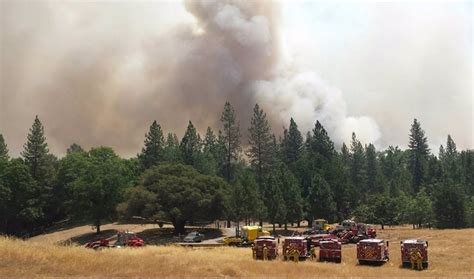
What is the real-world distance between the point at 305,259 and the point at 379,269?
6903 mm

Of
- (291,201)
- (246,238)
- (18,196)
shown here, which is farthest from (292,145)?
(246,238)

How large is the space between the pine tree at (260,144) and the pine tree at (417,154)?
52.0 metres

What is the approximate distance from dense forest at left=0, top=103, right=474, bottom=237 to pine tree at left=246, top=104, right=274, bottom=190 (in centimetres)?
30

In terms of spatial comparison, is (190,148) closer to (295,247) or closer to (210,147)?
(210,147)

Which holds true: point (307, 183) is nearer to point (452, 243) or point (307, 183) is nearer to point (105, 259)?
point (452, 243)

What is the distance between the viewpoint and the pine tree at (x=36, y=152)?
113 meters

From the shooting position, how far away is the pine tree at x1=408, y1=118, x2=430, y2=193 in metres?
160

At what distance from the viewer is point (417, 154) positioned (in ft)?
553

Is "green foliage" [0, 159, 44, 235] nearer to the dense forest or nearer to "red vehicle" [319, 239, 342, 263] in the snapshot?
the dense forest

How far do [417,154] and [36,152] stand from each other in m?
123

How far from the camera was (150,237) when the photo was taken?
8256 centimetres

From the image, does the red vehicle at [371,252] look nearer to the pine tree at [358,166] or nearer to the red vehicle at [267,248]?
the red vehicle at [267,248]

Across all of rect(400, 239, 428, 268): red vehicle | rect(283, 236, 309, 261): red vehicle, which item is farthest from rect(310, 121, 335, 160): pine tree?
rect(400, 239, 428, 268): red vehicle

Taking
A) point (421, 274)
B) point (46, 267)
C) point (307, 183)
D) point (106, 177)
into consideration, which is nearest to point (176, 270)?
point (46, 267)
